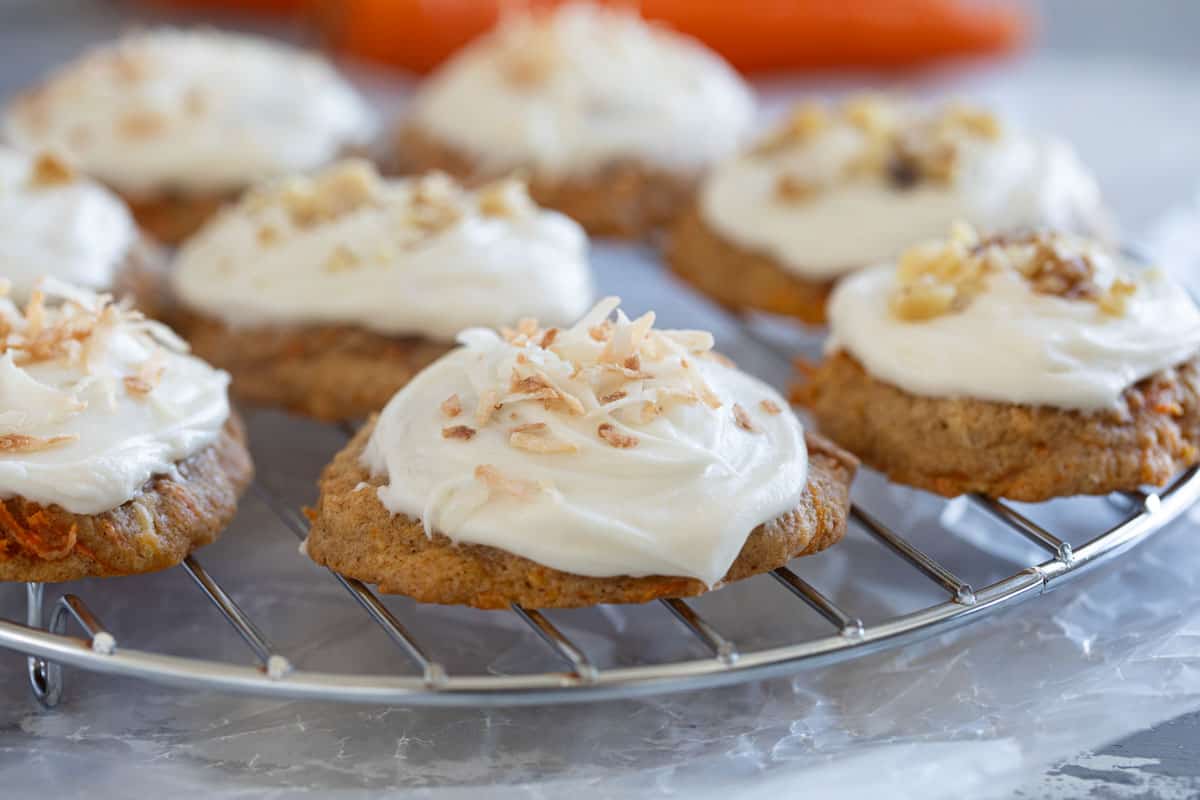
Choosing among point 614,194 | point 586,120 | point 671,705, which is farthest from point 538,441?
point 586,120

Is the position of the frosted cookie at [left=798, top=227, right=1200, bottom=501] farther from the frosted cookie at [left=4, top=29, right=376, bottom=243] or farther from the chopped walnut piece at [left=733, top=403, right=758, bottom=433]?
the frosted cookie at [left=4, top=29, right=376, bottom=243]

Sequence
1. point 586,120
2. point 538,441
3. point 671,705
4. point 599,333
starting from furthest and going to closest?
1. point 586,120
2. point 599,333
3. point 671,705
4. point 538,441

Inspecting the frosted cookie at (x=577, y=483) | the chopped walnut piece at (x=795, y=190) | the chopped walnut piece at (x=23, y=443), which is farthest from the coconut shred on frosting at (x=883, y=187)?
the chopped walnut piece at (x=23, y=443)

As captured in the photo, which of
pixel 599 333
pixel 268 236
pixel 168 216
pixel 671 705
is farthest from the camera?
pixel 168 216

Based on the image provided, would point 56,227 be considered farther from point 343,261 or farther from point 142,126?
point 142,126

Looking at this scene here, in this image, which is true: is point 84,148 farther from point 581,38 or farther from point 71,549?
point 71,549

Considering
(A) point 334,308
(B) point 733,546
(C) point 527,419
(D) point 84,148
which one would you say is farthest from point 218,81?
(B) point 733,546
